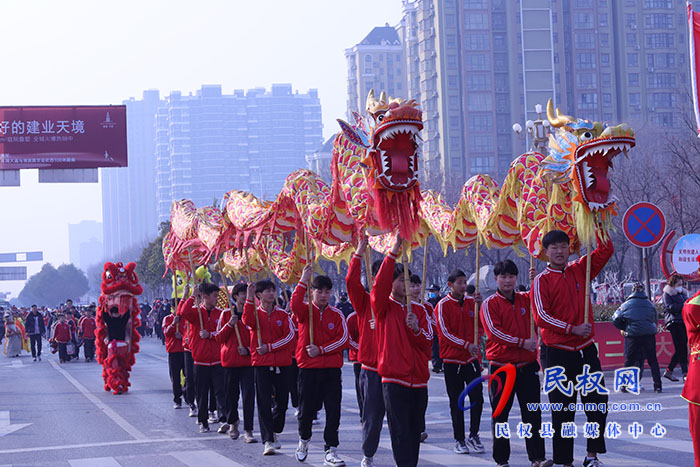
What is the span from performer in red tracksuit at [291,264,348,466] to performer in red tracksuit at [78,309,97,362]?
69.7ft

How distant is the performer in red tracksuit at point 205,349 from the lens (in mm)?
12359

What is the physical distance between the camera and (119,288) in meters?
18.8

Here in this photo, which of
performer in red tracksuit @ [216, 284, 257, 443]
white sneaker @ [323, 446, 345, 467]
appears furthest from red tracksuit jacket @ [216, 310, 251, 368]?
white sneaker @ [323, 446, 345, 467]

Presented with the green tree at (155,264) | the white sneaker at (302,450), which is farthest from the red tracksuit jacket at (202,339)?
the green tree at (155,264)

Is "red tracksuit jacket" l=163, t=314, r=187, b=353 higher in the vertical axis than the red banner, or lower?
higher

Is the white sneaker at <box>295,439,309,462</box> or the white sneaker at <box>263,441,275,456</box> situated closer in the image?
the white sneaker at <box>295,439,309,462</box>

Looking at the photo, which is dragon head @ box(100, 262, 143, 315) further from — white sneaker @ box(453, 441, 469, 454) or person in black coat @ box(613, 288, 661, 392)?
white sneaker @ box(453, 441, 469, 454)

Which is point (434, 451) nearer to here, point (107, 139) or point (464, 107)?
point (107, 139)

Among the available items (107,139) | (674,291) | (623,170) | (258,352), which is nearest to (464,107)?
(623,170)

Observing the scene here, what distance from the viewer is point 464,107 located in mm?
85625

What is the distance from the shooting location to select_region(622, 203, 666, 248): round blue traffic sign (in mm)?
14703

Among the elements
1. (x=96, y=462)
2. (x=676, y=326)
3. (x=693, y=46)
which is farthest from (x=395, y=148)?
(x=693, y=46)

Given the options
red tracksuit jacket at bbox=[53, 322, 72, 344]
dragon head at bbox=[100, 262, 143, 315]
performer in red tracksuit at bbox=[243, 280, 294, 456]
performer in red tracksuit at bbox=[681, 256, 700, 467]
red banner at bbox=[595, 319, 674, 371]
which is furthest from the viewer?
red tracksuit jacket at bbox=[53, 322, 72, 344]

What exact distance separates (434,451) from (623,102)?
263 feet
